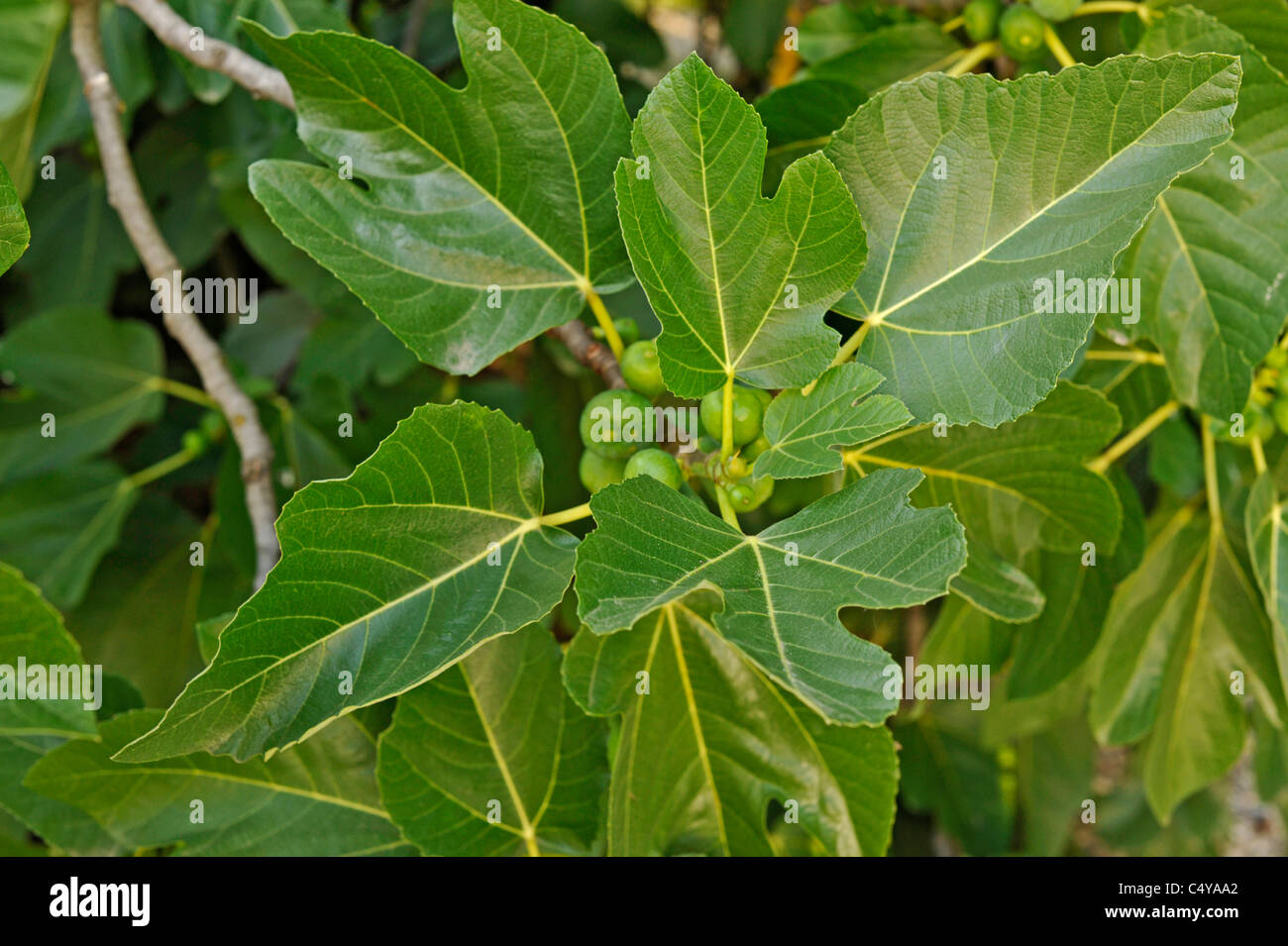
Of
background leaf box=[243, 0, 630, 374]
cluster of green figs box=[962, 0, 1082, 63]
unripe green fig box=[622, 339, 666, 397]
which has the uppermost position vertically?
cluster of green figs box=[962, 0, 1082, 63]

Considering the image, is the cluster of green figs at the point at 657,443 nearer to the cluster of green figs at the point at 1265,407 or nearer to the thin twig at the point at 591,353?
the thin twig at the point at 591,353

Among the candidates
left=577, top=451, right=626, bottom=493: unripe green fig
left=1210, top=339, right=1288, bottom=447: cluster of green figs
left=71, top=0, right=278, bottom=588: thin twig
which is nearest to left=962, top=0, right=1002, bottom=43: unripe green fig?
left=1210, top=339, right=1288, bottom=447: cluster of green figs

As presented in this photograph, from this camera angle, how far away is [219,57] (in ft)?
2.86

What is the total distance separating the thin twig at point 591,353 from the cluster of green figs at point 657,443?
1.5 inches

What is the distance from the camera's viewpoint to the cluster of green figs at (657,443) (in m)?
0.67

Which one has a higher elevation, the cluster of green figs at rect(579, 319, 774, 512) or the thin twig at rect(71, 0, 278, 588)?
the thin twig at rect(71, 0, 278, 588)

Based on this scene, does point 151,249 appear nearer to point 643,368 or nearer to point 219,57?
point 219,57

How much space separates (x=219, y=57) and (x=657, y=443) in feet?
1.78

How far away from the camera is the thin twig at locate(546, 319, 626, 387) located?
78 cm

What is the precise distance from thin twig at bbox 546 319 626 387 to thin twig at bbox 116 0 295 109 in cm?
29

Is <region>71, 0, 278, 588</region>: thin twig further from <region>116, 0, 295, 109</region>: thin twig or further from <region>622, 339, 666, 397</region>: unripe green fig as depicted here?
<region>622, 339, 666, 397</region>: unripe green fig

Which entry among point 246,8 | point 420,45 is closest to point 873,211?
point 246,8

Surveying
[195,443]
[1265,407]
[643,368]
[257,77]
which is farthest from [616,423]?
[195,443]
